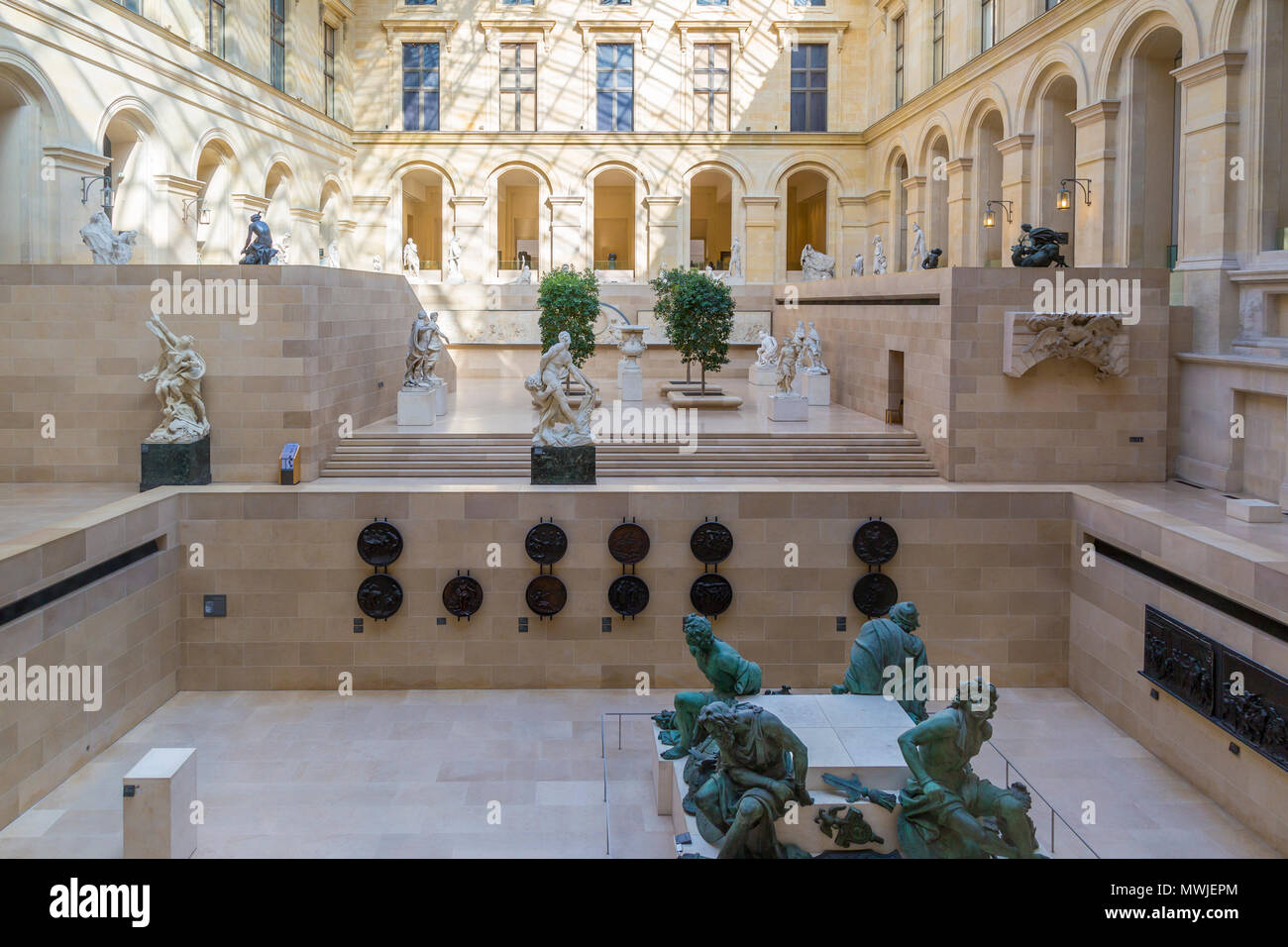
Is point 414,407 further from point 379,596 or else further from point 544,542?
point 544,542

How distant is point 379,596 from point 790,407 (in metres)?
8.48

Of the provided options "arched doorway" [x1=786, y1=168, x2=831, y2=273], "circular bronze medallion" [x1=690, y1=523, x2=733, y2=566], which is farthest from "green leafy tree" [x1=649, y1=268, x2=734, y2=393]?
"arched doorway" [x1=786, y1=168, x2=831, y2=273]

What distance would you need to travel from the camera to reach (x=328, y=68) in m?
36.4

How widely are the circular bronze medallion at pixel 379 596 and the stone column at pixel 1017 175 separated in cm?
1769

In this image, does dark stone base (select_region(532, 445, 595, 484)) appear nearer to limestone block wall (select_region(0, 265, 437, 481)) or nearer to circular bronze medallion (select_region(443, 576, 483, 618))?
circular bronze medallion (select_region(443, 576, 483, 618))

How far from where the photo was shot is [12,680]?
984 centimetres

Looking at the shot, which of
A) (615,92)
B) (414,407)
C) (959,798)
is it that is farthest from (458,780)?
(615,92)

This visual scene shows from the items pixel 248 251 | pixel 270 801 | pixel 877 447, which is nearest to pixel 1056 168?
pixel 877 447

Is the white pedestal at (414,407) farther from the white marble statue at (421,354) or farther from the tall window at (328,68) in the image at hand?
the tall window at (328,68)

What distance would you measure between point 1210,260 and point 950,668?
8267mm

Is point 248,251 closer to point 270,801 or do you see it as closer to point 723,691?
point 270,801

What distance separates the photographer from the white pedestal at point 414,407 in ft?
60.2

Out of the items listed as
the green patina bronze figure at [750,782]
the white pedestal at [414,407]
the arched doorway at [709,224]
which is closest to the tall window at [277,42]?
the white pedestal at [414,407]

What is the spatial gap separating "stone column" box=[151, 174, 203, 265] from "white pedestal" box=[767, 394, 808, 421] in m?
14.0
